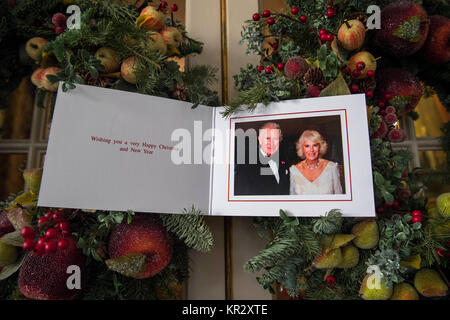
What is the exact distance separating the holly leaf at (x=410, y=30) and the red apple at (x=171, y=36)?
50 centimetres

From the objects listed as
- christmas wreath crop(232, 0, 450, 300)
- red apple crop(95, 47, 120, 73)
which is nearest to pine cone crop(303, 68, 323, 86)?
christmas wreath crop(232, 0, 450, 300)

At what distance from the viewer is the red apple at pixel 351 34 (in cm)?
58

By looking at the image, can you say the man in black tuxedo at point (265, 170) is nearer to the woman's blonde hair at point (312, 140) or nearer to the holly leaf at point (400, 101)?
the woman's blonde hair at point (312, 140)

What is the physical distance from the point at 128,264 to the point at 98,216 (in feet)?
0.38

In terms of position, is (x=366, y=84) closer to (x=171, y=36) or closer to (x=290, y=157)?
(x=290, y=157)

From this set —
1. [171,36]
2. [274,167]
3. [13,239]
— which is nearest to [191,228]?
[274,167]

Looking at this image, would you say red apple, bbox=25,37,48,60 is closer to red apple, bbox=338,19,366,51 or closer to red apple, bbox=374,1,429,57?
red apple, bbox=338,19,366,51

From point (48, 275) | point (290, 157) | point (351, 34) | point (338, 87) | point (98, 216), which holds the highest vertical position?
point (351, 34)

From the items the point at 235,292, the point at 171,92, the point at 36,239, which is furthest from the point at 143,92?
the point at 235,292

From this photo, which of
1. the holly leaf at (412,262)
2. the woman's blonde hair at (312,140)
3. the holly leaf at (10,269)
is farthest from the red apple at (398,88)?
the holly leaf at (10,269)

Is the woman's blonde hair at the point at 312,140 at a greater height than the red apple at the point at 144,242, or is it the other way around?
the woman's blonde hair at the point at 312,140

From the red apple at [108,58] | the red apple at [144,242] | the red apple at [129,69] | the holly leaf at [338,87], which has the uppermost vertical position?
the red apple at [108,58]

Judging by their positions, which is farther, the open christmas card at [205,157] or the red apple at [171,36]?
the red apple at [171,36]

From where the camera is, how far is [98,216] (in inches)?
20.9
